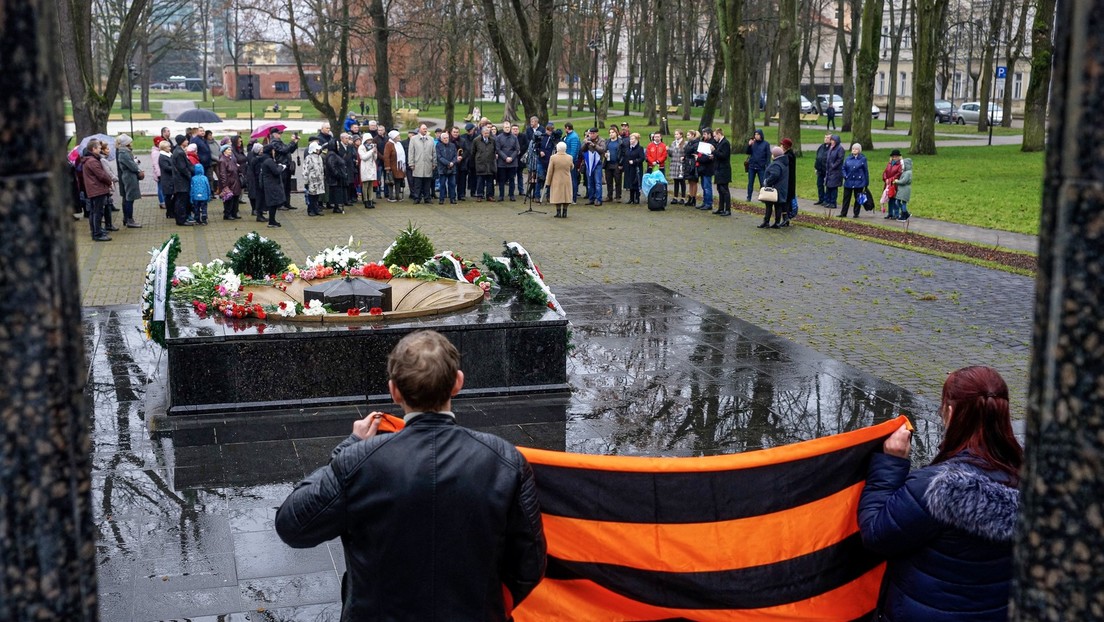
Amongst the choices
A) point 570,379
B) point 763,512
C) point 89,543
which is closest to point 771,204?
point 570,379

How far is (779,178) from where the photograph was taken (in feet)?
75.8

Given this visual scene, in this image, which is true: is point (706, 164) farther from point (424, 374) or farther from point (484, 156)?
point (424, 374)

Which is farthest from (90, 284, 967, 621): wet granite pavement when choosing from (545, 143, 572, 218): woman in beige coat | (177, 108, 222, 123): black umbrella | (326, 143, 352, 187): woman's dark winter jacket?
(177, 108, 222, 123): black umbrella

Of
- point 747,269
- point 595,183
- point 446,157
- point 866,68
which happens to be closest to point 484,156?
point 446,157

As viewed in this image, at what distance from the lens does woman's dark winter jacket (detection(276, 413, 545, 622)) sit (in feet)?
10.6

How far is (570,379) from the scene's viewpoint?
10906mm

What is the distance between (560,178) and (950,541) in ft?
72.2

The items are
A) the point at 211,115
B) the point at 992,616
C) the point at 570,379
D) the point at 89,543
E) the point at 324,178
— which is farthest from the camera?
the point at 211,115

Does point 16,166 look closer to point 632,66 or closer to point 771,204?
point 771,204

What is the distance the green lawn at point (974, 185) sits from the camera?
83.5 feet

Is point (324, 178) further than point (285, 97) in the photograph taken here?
No

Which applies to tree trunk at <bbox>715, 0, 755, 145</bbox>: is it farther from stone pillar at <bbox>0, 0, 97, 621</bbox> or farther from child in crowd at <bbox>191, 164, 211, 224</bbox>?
stone pillar at <bbox>0, 0, 97, 621</bbox>

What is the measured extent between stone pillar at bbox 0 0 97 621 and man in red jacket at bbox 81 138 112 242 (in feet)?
67.8

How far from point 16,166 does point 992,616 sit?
326 cm
